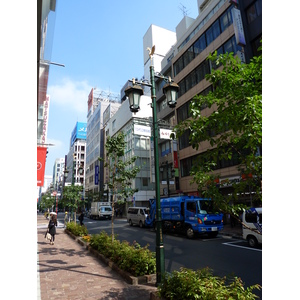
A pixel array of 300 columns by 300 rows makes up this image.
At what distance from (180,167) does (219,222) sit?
17.0 m

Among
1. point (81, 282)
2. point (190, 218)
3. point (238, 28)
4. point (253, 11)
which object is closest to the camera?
point (81, 282)

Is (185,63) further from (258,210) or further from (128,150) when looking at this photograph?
(258,210)

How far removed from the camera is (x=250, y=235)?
13414 millimetres

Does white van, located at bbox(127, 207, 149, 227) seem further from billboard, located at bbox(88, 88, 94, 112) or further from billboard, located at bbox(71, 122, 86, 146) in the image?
billboard, located at bbox(71, 122, 86, 146)

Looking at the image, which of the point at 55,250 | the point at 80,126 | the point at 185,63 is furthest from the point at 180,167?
the point at 80,126

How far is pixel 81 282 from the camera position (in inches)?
280

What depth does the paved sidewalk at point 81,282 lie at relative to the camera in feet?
19.7

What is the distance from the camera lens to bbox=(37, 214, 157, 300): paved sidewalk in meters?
6.01

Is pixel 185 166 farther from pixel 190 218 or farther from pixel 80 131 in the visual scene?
pixel 80 131

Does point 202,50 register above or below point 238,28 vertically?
above

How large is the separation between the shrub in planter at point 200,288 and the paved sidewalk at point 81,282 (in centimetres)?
114

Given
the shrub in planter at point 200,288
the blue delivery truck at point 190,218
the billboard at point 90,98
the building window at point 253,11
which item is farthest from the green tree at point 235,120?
the billboard at point 90,98

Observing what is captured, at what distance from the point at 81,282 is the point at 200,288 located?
417 cm

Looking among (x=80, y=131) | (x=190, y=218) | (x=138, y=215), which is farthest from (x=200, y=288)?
(x=80, y=131)
